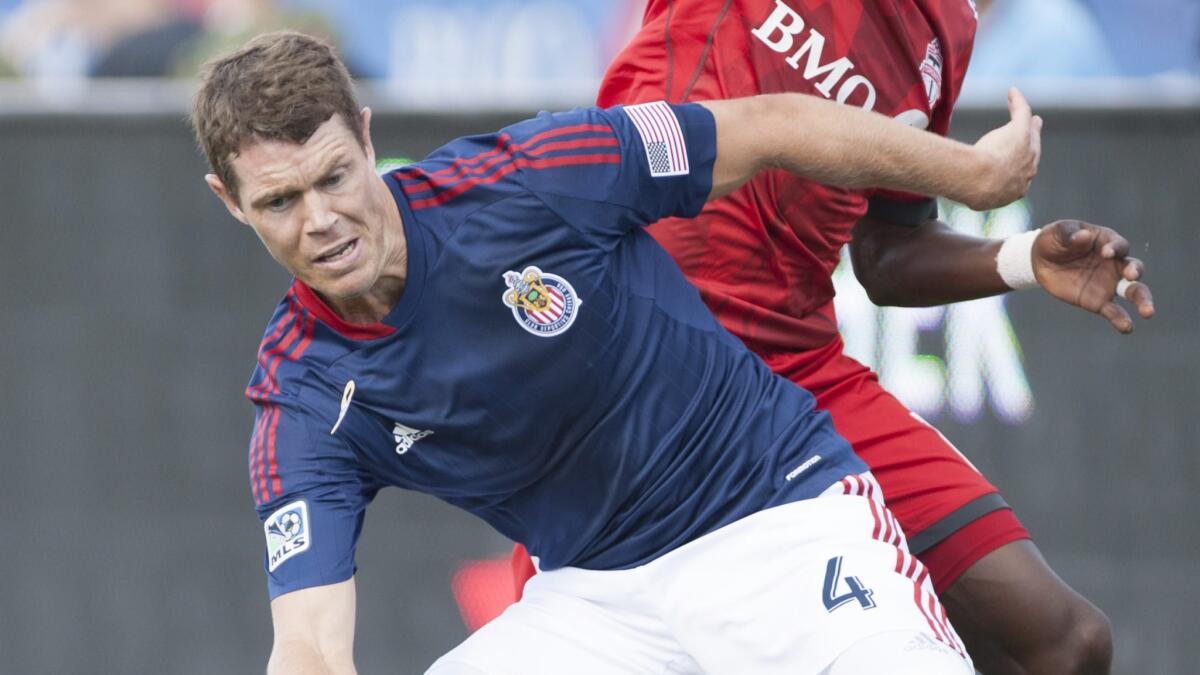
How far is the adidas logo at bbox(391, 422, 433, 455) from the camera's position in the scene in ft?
11.5

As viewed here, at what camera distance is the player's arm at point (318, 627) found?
3307 millimetres

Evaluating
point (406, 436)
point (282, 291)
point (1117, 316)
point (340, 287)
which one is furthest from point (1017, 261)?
point (282, 291)

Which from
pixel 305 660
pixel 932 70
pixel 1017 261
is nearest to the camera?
pixel 305 660

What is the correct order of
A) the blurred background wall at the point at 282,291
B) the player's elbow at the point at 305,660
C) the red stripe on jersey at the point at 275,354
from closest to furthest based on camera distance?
the player's elbow at the point at 305,660
the red stripe on jersey at the point at 275,354
the blurred background wall at the point at 282,291

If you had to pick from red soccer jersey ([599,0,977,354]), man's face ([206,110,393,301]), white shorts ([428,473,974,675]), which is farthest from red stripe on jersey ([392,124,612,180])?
white shorts ([428,473,974,675])

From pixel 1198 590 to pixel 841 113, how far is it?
294 centimetres

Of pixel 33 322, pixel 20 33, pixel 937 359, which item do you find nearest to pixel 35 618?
pixel 33 322

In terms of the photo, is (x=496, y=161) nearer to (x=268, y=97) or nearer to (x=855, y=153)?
(x=268, y=97)

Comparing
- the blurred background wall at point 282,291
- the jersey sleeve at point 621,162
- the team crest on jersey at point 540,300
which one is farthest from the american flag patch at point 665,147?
the blurred background wall at point 282,291

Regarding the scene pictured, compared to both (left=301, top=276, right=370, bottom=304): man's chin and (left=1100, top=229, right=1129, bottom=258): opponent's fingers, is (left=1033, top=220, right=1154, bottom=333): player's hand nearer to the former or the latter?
(left=1100, top=229, right=1129, bottom=258): opponent's fingers

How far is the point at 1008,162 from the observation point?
3.51 meters

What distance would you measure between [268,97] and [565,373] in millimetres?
775

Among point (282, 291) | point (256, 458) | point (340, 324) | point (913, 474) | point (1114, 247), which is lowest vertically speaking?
point (282, 291)

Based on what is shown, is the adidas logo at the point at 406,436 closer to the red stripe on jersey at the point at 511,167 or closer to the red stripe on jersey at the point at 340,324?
the red stripe on jersey at the point at 340,324
